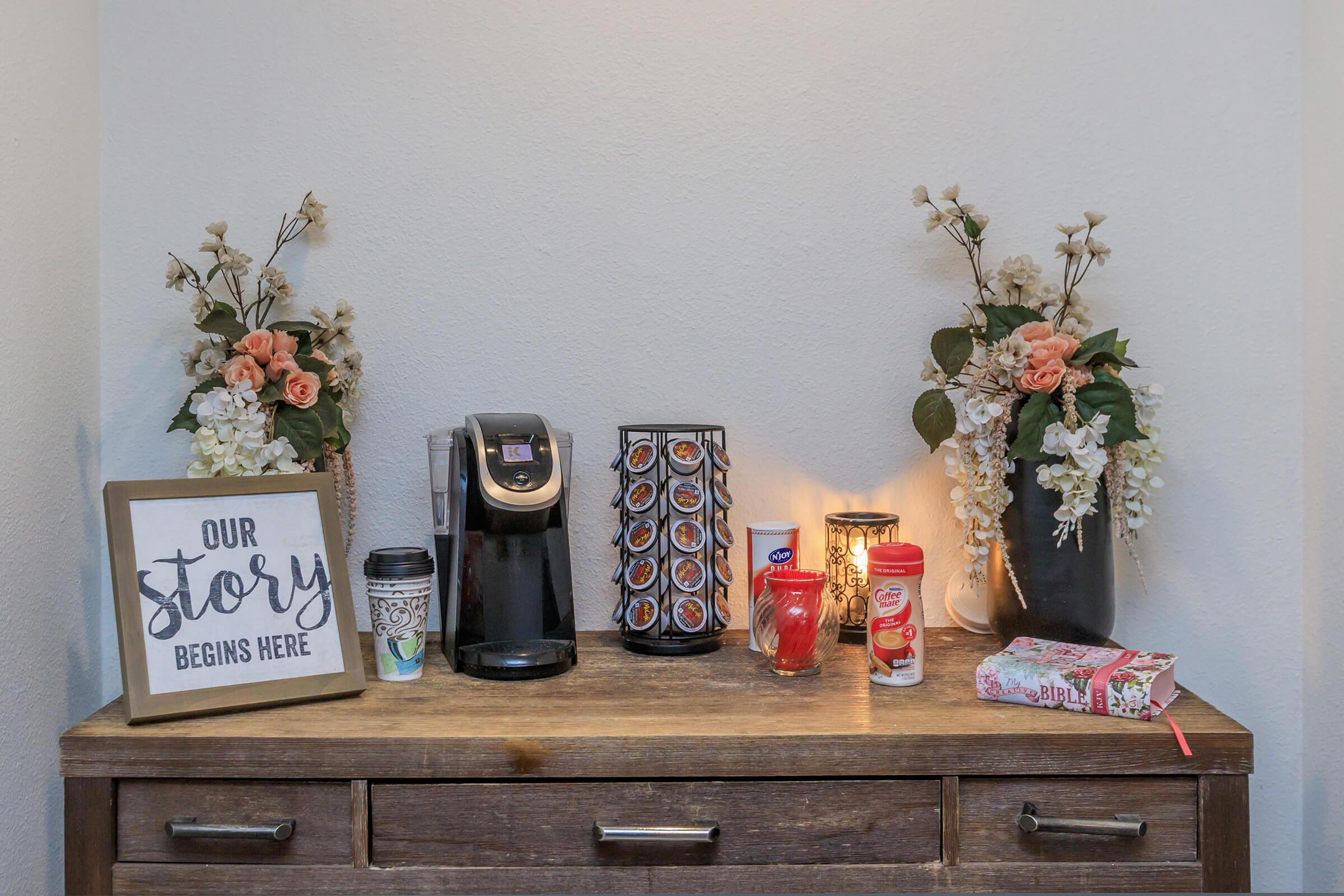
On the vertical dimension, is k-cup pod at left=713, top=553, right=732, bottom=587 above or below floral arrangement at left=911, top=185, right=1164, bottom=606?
below

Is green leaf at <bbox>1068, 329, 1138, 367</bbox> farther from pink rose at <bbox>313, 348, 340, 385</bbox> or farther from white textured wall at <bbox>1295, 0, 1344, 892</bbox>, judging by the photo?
pink rose at <bbox>313, 348, 340, 385</bbox>

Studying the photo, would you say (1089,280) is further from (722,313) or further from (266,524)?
(266,524)

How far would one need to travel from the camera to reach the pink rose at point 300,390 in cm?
134

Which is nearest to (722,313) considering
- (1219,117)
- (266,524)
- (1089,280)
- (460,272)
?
(460,272)

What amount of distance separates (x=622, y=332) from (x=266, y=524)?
0.64 meters

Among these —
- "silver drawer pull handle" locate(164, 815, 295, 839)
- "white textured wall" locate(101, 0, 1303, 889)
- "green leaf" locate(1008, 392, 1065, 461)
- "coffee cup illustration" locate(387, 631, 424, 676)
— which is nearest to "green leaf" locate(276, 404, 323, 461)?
"white textured wall" locate(101, 0, 1303, 889)

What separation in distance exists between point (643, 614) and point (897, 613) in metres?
0.39

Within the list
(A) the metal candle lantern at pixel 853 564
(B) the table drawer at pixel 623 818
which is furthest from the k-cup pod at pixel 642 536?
(B) the table drawer at pixel 623 818

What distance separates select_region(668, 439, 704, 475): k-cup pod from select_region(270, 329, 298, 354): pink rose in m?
0.60

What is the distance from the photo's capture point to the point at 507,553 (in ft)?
4.30

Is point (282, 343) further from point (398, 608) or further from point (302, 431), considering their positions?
point (398, 608)

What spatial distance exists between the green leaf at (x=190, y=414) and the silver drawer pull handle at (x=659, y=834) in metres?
0.83

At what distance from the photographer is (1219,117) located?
60.3 inches

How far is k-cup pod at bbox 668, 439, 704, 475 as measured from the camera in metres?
1.39
